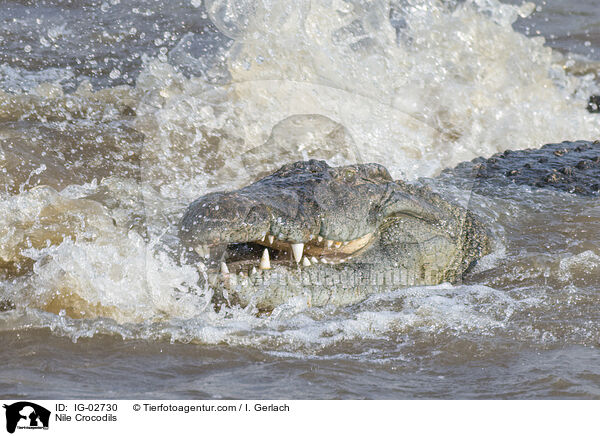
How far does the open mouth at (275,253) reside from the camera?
320 cm

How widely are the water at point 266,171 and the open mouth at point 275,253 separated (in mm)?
200

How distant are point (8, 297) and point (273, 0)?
4267mm

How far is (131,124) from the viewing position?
6.11 metres

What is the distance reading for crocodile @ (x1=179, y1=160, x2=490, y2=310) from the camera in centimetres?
303

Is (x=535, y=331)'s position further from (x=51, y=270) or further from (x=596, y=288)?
(x=51, y=270)

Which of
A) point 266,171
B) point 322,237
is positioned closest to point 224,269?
point 322,237

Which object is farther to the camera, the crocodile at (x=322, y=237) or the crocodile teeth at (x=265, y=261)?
the crocodile teeth at (x=265, y=261)

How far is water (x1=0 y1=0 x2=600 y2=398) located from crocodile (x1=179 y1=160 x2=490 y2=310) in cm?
13

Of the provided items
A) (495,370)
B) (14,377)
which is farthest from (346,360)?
(14,377)
